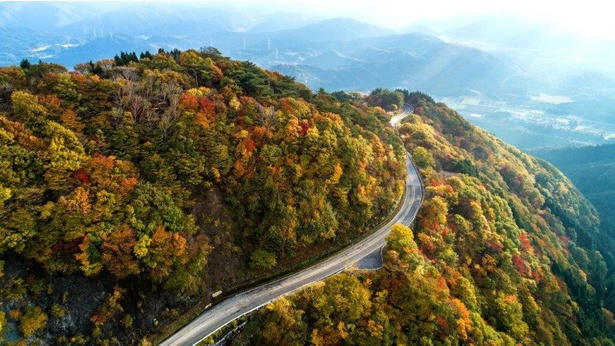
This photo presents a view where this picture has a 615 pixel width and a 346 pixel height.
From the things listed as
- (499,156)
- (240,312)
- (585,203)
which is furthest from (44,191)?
(585,203)

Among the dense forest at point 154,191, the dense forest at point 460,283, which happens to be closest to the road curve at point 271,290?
the dense forest at point 154,191

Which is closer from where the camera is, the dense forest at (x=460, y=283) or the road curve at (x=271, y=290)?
the road curve at (x=271, y=290)

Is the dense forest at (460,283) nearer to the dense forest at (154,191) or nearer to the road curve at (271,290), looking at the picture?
the road curve at (271,290)

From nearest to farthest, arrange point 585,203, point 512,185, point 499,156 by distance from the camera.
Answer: point 512,185, point 499,156, point 585,203

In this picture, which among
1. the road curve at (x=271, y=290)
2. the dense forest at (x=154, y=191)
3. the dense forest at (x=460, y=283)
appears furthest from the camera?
the dense forest at (x=460, y=283)

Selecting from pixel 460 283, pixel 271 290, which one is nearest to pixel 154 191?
pixel 271 290

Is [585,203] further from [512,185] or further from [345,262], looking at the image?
[345,262]

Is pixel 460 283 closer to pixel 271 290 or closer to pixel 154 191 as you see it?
pixel 271 290
